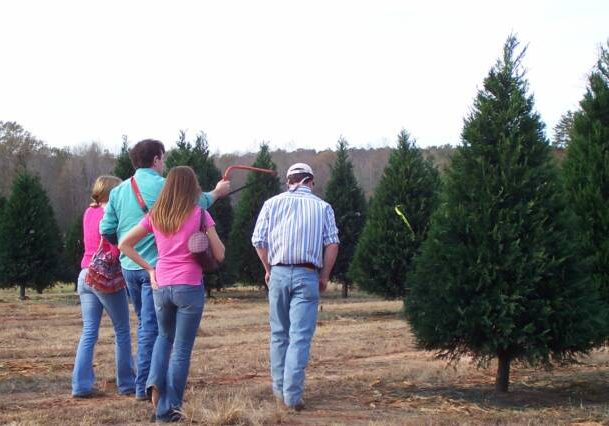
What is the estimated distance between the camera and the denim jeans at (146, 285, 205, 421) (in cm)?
518

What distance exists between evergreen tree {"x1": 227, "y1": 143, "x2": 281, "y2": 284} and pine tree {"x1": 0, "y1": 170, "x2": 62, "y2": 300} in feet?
19.1

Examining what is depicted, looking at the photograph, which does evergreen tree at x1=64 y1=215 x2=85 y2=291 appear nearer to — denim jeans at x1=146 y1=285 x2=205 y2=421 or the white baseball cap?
the white baseball cap

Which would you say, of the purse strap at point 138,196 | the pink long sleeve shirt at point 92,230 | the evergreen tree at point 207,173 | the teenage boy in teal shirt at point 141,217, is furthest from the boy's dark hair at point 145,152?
the evergreen tree at point 207,173

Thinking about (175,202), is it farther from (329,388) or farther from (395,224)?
(395,224)

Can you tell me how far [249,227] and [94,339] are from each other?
59.9 ft

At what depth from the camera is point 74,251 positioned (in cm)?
→ 2895

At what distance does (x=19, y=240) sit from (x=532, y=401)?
20.6 m

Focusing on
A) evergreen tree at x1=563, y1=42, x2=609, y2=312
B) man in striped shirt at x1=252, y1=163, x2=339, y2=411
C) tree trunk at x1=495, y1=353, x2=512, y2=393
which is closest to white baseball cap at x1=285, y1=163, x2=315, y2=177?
man in striped shirt at x1=252, y1=163, x2=339, y2=411

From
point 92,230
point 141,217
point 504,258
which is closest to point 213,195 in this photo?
point 141,217

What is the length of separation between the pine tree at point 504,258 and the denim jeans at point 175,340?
8.22ft

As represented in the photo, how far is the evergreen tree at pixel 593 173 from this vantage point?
26.0 feet

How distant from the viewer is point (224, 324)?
48.4ft

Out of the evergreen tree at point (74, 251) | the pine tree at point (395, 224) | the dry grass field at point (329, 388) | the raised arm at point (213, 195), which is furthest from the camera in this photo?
the evergreen tree at point (74, 251)

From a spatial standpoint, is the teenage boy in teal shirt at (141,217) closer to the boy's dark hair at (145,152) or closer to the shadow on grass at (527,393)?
the boy's dark hair at (145,152)
